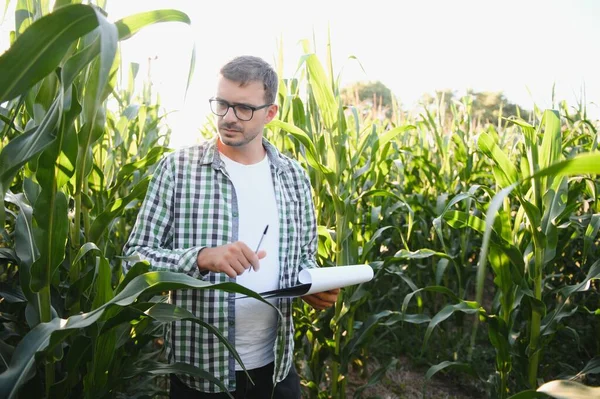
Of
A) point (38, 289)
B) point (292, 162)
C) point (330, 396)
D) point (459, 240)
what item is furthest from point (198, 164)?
point (459, 240)

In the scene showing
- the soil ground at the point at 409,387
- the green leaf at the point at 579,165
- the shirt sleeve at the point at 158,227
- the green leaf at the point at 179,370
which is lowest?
the soil ground at the point at 409,387

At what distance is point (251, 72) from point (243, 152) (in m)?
0.26

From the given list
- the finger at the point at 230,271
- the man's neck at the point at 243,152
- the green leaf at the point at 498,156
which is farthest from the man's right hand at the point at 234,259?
the green leaf at the point at 498,156

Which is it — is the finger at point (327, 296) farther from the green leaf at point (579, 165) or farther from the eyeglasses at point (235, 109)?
the green leaf at point (579, 165)

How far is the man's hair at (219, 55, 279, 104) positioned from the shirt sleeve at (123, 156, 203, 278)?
0.32 meters

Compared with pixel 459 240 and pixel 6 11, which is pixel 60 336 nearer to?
pixel 6 11

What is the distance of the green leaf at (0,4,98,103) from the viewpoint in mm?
786

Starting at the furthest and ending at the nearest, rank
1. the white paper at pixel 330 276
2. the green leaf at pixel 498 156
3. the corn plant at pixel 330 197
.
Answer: the corn plant at pixel 330 197
the green leaf at pixel 498 156
the white paper at pixel 330 276

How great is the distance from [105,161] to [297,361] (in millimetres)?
1409

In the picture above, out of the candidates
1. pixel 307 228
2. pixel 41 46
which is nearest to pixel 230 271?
pixel 307 228

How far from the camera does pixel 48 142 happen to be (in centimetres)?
97

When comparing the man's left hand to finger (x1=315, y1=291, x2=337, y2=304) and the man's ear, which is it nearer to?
finger (x1=315, y1=291, x2=337, y2=304)

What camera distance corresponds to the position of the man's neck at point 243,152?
1.75 meters

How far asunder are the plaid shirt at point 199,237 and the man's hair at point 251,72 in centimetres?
23
